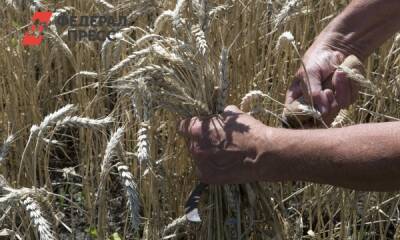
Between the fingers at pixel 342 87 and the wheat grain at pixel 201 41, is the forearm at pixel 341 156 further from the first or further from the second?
the fingers at pixel 342 87

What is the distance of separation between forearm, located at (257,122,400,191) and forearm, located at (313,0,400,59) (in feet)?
1.56

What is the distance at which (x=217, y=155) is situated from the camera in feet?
3.92

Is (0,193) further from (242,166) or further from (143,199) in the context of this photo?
(242,166)

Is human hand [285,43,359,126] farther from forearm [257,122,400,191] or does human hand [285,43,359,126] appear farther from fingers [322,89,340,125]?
forearm [257,122,400,191]

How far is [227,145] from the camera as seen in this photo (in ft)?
3.90

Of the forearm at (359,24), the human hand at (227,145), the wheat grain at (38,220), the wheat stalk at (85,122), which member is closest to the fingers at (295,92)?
the forearm at (359,24)

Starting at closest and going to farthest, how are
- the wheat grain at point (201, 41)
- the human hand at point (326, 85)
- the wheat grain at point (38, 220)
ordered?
the wheat grain at point (38, 220), the wheat grain at point (201, 41), the human hand at point (326, 85)

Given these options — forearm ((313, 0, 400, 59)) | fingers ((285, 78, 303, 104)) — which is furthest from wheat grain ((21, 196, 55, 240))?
forearm ((313, 0, 400, 59))

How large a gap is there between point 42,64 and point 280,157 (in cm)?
98

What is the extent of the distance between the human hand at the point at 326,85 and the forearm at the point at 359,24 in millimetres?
32

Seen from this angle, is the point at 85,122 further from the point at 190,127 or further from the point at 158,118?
the point at 158,118

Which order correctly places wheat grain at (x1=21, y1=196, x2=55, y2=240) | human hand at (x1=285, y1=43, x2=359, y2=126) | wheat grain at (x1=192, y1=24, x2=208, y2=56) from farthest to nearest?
1. human hand at (x1=285, y1=43, x2=359, y2=126)
2. wheat grain at (x1=192, y1=24, x2=208, y2=56)
3. wheat grain at (x1=21, y1=196, x2=55, y2=240)

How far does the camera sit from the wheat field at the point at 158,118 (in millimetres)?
1225

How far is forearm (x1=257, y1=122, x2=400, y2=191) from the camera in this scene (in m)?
1.06
